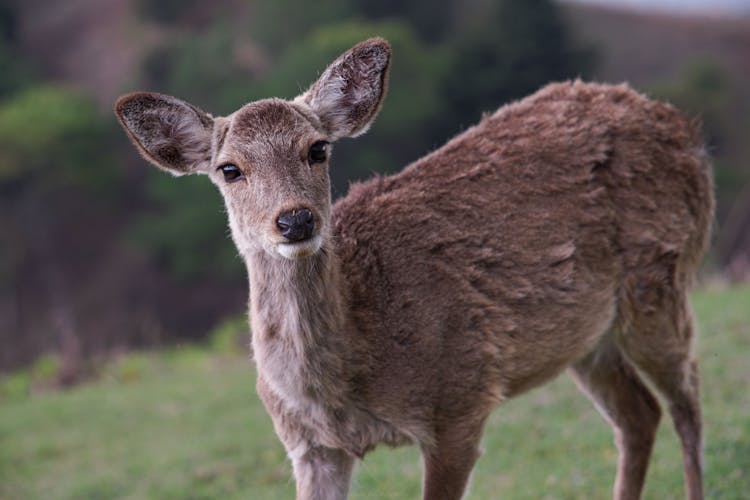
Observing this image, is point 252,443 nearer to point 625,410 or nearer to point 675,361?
point 625,410

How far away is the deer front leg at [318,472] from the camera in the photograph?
5.75m

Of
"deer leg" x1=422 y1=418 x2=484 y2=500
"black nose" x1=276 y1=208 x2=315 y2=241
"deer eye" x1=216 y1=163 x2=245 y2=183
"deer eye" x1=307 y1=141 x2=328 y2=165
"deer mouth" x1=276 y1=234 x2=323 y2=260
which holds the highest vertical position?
"deer eye" x1=307 y1=141 x2=328 y2=165

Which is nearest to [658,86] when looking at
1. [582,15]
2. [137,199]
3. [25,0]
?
[582,15]

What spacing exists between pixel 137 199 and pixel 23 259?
4.23 m

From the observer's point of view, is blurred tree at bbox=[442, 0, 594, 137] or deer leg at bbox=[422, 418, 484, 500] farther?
blurred tree at bbox=[442, 0, 594, 137]

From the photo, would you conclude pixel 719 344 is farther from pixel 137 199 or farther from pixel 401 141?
pixel 137 199

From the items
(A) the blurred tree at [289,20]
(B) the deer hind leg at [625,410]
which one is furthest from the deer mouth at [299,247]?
(A) the blurred tree at [289,20]

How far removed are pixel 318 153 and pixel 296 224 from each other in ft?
1.85

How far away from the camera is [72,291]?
1487 inches

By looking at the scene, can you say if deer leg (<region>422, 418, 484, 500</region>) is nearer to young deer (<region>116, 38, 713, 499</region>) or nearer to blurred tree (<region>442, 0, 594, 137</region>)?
young deer (<region>116, 38, 713, 499</region>)

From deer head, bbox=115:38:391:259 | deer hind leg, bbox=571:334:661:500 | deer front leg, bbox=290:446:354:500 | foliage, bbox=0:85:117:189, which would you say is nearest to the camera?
deer head, bbox=115:38:391:259

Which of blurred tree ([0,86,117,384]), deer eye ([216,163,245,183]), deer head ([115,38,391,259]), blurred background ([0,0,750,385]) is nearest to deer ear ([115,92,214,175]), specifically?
deer head ([115,38,391,259])

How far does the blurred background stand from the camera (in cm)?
3309

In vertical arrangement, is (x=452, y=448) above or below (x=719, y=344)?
above
